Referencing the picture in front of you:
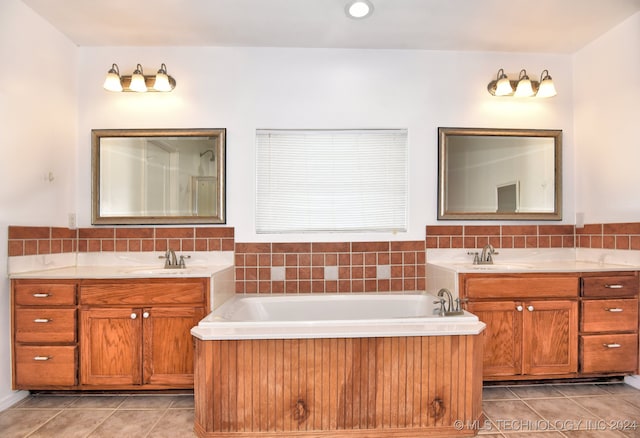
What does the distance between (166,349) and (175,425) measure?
442 mm

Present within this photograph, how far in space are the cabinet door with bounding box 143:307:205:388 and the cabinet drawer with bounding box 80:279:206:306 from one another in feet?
0.22

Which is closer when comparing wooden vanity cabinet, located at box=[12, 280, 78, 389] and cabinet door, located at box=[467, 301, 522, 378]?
wooden vanity cabinet, located at box=[12, 280, 78, 389]

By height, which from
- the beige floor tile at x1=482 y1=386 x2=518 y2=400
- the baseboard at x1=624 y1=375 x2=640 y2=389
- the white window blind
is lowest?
the beige floor tile at x1=482 y1=386 x2=518 y2=400

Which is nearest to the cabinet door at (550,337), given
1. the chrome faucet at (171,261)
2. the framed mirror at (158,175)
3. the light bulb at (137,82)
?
the framed mirror at (158,175)

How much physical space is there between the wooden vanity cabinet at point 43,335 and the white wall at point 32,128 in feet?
0.23

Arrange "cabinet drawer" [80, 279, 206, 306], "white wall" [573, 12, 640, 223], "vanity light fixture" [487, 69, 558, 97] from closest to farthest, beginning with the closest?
1. "cabinet drawer" [80, 279, 206, 306]
2. "white wall" [573, 12, 640, 223]
3. "vanity light fixture" [487, 69, 558, 97]

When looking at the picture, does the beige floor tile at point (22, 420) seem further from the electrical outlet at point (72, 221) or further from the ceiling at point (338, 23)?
→ the ceiling at point (338, 23)

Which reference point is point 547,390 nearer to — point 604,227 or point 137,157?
point 604,227

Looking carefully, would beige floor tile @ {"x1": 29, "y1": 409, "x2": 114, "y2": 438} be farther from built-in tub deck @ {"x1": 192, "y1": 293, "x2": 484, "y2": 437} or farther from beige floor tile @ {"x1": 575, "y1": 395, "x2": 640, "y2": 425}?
beige floor tile @ {"x1": 575, "y1": 395, "x2": 640, "y2": 425}

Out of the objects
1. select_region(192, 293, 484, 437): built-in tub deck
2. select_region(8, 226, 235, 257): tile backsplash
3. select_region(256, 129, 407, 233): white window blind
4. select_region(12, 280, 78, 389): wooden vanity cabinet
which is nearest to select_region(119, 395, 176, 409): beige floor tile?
select_region(12, 280, 78, 389): wooden vanity cabinet

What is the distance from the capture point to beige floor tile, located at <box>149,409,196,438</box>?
1.90 meters

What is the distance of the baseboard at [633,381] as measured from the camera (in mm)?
2424

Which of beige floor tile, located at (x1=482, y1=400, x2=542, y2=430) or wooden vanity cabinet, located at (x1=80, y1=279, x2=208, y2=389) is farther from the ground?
wooden vanity cabinet, located at (x1=80, y1=279, x2=208, y2=389)

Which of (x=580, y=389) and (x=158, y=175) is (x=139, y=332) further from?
(x=580, y=389)
